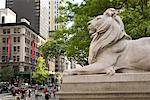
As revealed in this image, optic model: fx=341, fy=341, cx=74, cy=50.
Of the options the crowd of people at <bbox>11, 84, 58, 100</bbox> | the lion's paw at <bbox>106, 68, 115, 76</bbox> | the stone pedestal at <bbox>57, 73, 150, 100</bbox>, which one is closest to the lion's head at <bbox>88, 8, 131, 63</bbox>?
the lion's paw at <bbox>106, 68, 115, 76</bbox>

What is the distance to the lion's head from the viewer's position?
7383 millimetres

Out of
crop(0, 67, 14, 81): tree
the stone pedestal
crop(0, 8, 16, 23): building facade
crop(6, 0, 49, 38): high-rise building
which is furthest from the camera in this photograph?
crop(6, 0, 49, 38): high-rise building

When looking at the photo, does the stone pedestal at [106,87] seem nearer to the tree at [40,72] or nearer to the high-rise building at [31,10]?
the tree at [40,72]

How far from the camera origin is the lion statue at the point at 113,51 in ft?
23.7

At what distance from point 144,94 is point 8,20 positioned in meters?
102

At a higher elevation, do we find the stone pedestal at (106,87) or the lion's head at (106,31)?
the lion's head at (106,31)

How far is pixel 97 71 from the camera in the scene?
7.16 metres

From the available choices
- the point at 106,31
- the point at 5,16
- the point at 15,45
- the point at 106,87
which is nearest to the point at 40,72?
the point at 15,45

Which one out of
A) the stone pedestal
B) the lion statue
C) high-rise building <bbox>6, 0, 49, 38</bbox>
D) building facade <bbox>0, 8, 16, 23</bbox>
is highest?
high-rise building <bbox>6, 0, 49, 38</bbox>

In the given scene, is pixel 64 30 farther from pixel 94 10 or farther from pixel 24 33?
pixel 24 33

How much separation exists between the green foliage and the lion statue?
7.92 metres

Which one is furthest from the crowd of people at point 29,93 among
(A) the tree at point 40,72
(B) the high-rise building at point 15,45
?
(B) the high-rise building at point 15,45

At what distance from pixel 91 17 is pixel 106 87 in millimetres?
11481

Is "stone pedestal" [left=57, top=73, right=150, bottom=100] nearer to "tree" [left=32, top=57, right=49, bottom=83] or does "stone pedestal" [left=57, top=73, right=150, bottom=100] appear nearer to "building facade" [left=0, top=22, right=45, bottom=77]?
"tree" [left=32, top=57, right=49, bottom=83]
